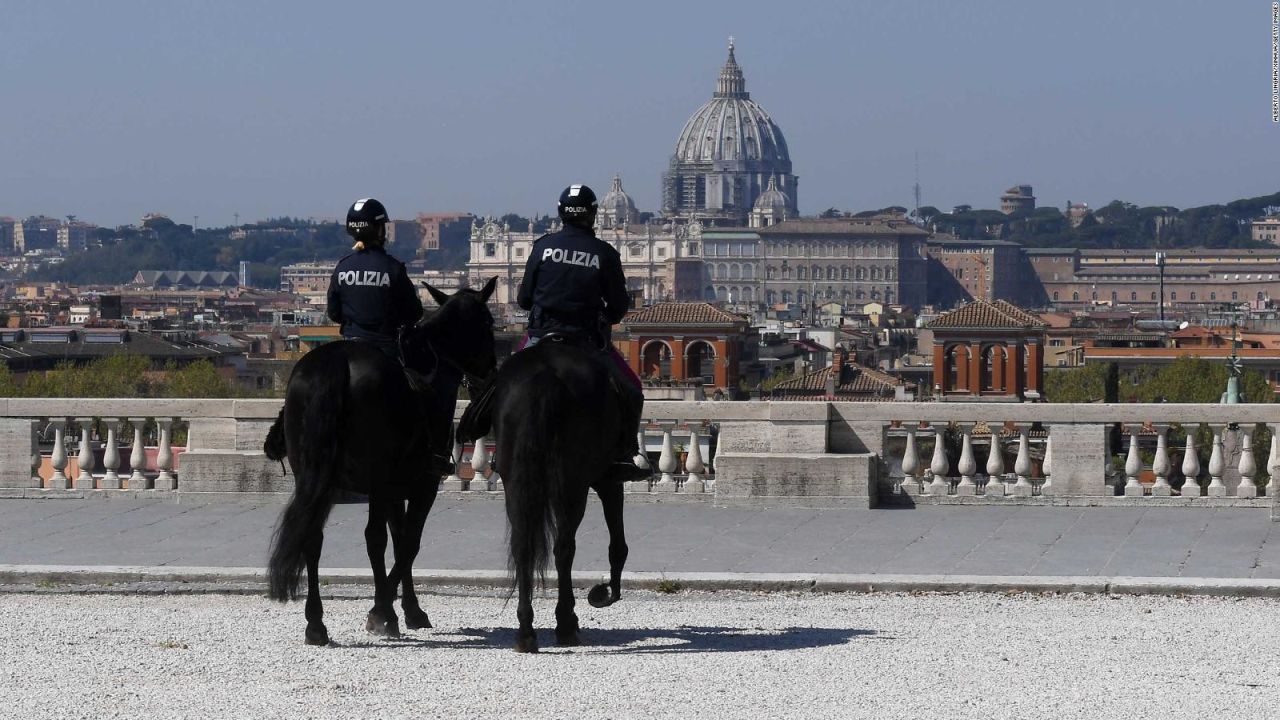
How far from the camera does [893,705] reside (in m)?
7.00

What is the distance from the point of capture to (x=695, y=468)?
13258mm

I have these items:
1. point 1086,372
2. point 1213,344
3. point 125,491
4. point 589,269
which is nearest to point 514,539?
point 589,269

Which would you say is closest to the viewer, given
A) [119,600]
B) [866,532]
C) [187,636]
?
[187,636]

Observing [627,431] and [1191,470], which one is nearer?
[627,431]

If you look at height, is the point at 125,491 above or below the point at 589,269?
below

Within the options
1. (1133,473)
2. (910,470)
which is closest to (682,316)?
(910,470)

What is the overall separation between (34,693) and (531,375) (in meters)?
1.93

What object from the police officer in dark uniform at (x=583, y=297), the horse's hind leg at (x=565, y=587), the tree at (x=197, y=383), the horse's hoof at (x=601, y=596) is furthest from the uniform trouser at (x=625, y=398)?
the tree at (x=197, y=383)

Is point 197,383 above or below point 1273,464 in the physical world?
below

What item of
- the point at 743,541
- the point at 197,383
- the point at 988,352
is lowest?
the point at 197,383

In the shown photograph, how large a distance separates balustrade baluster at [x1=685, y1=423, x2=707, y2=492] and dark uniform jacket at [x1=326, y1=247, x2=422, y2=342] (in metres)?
4.80

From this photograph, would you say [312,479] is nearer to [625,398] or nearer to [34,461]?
[625,398]

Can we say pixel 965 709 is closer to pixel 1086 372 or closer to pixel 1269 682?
pixel 1269 682

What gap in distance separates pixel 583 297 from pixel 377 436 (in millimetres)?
888
